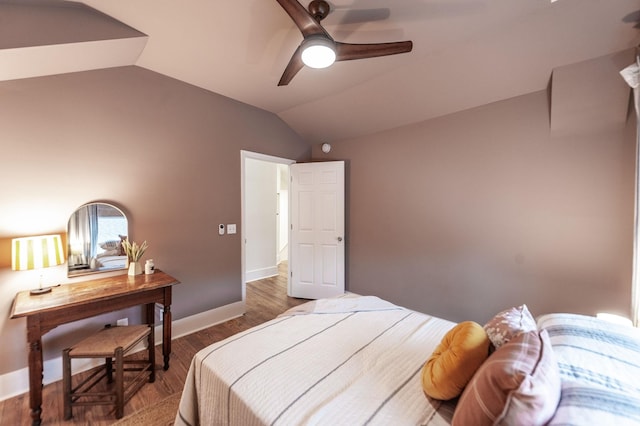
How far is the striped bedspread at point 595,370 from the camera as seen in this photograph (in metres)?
0.77

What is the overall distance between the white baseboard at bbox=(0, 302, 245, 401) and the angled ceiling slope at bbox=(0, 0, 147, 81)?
214 centimetres

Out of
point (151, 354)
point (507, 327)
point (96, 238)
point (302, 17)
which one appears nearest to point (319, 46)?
point (302, 17)

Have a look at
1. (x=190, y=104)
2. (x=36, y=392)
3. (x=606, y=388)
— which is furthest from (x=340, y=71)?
(x=36, y=392)

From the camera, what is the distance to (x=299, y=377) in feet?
3.88

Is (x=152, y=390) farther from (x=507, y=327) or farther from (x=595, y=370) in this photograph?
(x=595, y=370)

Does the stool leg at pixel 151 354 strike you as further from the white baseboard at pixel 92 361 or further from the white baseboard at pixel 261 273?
the white baseboard at pixel 261 273

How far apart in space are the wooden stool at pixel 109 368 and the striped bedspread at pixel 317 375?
656mm

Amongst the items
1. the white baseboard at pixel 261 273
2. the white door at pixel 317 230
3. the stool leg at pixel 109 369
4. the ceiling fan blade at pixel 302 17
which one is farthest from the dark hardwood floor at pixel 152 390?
the ceiling fan blade at pixel 302 17

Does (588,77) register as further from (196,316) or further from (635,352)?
(196,316)

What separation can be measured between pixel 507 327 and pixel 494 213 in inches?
73.6

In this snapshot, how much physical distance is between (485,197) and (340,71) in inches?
76.3

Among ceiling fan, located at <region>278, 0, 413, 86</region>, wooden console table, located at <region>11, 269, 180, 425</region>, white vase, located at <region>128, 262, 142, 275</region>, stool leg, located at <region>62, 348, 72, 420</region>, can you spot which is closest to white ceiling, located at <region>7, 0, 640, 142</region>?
ceiling fan, located at <region>278, 0, 413, 86</region>

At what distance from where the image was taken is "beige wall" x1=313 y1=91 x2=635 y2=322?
2119mm

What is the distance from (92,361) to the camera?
222 cm
